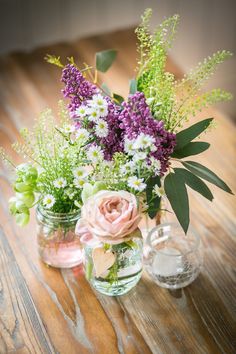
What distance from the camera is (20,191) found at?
4.08 ft

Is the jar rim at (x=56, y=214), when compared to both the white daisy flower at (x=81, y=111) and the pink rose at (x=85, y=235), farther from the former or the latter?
the white daisy flower at (x=81, y=111)

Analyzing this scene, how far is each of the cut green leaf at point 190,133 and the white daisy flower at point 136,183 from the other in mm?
136

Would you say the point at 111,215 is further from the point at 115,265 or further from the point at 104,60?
Answer: the point at 104,60

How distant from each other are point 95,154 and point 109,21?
1.79 m

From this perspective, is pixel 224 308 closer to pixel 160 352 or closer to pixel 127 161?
pixel 160 352

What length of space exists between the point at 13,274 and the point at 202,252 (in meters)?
0.44

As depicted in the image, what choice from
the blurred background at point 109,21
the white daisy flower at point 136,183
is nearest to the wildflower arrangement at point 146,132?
the white daisy flower at point 136,183

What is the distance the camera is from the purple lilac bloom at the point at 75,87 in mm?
1128

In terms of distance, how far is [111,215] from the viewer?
1100 millimetres

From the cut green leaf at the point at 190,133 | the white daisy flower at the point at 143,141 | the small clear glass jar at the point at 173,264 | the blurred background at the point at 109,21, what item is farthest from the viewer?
the blurred background at the point at 109,21

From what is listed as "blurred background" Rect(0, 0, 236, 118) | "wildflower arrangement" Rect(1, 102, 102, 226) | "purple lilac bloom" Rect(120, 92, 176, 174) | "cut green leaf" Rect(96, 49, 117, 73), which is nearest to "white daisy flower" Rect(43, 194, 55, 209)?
"wildflower arrangement" Rect(1, 102, 102, 226)

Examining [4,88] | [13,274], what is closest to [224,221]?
[13,274]

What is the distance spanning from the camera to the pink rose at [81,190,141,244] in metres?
1.09

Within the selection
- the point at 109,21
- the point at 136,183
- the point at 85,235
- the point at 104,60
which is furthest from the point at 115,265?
the point at 109,21
